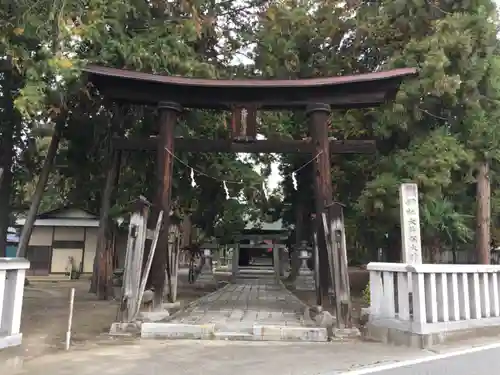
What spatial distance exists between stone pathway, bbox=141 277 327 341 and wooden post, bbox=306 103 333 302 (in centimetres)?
132

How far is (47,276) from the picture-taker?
25.1 meters

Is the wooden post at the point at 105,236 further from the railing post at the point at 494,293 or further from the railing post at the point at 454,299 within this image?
the railing post at the point at 494,293

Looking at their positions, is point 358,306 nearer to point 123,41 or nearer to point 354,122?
point 354,122

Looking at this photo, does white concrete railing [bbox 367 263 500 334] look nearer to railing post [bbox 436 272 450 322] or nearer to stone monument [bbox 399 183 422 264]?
railing post [bbox 436 272 450 322]

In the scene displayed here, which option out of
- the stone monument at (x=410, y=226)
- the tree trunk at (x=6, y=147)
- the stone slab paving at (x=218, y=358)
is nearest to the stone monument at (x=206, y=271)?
the tree trunk at (x=6, y=147)

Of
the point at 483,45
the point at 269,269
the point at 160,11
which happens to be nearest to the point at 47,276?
the point at 269,269

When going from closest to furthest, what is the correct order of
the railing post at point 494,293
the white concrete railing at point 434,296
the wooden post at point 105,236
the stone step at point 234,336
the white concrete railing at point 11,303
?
the white concrete railing at point 11,303 < the white concrete railing at point 434,296 < the stone step at point 234,336 < the railing post at point 494,293 < the wooden post at point 105,236

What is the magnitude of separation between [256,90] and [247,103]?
0.45 metres

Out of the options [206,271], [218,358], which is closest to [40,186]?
[206,271]

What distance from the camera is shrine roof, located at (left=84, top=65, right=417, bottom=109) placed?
10031 millimetres

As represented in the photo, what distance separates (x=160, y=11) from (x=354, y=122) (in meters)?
6.81

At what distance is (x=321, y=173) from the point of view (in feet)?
33.8

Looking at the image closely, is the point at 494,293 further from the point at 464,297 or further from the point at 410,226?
the point at 410,226

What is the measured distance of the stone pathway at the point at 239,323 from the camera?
839cm
